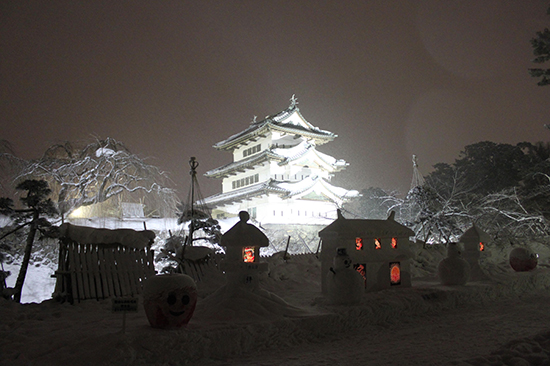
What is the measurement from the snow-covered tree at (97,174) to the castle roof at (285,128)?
14.9 m

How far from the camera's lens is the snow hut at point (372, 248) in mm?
9992

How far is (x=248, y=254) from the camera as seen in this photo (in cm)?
867

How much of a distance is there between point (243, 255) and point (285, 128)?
27.2 meters

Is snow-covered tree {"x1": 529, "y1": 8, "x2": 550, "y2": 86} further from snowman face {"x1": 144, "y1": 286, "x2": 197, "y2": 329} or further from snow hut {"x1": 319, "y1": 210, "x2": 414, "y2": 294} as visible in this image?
snowman face {"x1": 144, "y1": 286, "x2": 197, "y2": 329}

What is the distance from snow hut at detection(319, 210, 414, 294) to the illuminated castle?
18194 mm

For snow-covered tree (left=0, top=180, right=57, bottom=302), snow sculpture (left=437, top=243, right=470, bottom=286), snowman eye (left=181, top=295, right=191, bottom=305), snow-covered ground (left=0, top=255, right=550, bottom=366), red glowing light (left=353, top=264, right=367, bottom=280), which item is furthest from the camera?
snow sculpture (left=437, top=243, right=470, bottom=286)

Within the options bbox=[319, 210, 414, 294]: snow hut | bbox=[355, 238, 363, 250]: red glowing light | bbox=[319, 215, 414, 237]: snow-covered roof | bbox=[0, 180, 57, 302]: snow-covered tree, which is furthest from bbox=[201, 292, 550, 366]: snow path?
bbox=[0, 180, 57, 302]: snow-covered tree

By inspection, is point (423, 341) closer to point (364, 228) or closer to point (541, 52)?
point (364, 228)

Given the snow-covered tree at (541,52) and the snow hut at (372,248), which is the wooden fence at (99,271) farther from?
the snow-covered tree at (541,52)

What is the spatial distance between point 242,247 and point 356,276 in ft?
9.15

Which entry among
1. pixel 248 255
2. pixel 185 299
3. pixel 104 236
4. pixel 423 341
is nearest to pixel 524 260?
pixel 423 341

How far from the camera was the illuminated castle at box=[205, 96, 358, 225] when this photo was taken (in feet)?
102

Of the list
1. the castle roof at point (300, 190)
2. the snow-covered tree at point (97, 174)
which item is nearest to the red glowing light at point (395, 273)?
the snow-covered tree at point (97, 174)

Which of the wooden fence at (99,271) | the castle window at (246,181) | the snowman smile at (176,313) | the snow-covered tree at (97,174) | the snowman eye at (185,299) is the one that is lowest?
the snowman smile at (176,313)
